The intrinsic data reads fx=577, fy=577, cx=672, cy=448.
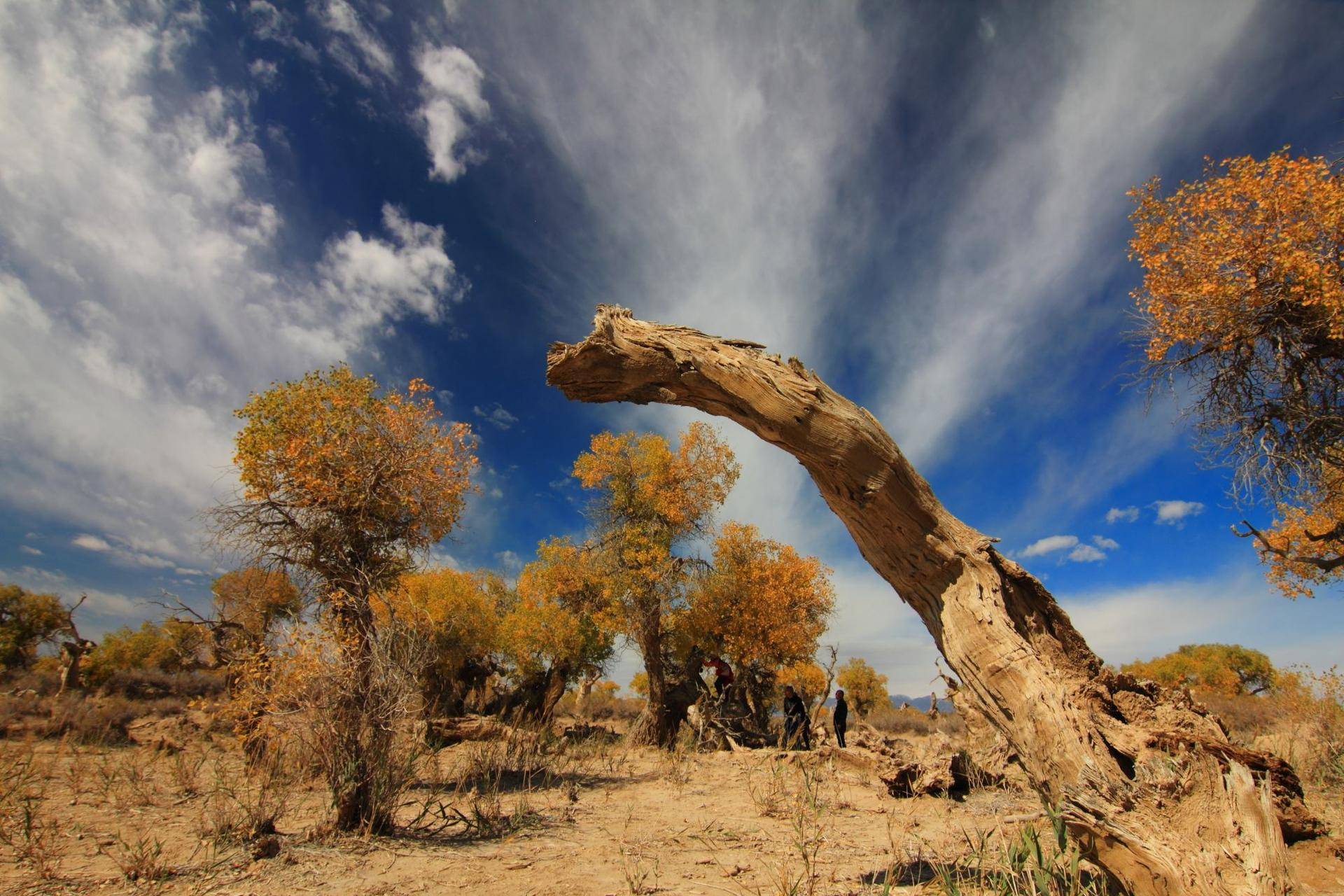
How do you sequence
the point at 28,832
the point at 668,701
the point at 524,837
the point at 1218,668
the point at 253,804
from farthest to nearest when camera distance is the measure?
1. the point at 1218,668
2. the point at 668,701
3. the point at 253,804
4. the point at 524,837
5. the point at 28,832

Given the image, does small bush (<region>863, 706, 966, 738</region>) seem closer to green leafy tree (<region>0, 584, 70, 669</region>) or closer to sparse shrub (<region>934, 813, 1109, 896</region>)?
sparse shrub (<region>934, 813, 1109, 896</region>)

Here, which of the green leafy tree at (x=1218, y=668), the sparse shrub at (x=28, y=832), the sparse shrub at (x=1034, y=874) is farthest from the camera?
the green leafy tree at (x=1218, y=668)

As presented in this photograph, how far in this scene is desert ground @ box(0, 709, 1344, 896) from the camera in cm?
473

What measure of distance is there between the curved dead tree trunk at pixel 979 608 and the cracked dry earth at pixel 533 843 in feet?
1.84

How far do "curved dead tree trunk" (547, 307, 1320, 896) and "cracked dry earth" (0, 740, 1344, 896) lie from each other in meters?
0.56

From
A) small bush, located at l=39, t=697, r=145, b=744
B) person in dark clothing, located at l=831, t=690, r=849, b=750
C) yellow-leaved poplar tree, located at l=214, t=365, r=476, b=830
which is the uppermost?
yellow-leaved poplar tree, located at l=214, t=365, r=476, b=830

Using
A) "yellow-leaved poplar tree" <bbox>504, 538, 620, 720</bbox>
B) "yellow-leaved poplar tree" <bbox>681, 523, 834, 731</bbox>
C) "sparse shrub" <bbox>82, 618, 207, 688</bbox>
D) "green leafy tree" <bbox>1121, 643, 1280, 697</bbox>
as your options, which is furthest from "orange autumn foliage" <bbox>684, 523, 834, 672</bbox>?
"green leafy tree" <bbox>1121, 643, 1280, 697</bbox>

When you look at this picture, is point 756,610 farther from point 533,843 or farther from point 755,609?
point 533,843

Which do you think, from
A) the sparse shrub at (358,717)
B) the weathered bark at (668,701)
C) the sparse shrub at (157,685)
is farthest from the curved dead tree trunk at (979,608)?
the sparse shrub at (157,685)

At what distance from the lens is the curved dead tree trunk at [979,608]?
3.44 meters

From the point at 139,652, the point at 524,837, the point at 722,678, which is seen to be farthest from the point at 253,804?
the point at 139,652

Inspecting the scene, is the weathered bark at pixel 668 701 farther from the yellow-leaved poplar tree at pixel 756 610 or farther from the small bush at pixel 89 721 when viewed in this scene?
the small bush at pixel 89 721

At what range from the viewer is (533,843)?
6523mm

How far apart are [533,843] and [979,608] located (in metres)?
5.55
